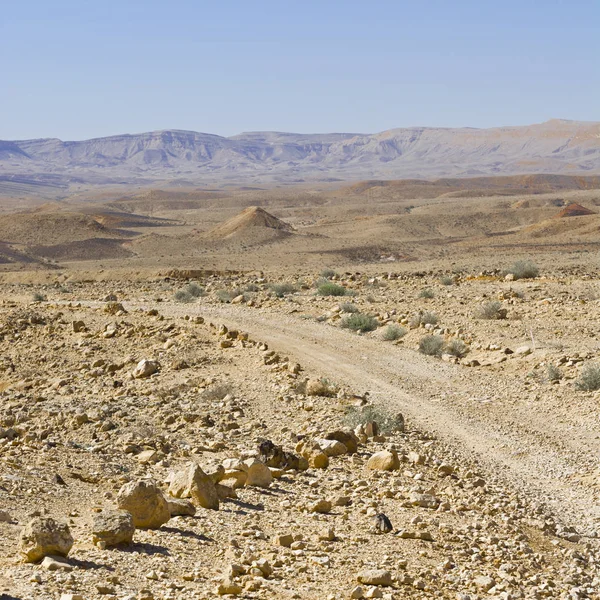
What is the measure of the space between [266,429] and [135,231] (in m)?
67.7

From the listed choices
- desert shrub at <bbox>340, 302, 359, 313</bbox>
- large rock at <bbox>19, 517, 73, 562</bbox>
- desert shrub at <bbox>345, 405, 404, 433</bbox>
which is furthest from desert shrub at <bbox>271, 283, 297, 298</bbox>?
large rock at <bbox>19, 517, 73, 562</bbox>

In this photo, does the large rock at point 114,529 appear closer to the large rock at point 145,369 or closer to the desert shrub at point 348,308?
the large rock at point 145,369

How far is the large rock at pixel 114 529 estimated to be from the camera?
6.90m

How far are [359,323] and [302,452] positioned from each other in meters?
10.3

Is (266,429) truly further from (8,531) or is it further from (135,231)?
(135,231)

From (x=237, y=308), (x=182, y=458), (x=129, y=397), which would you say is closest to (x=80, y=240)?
(x=237, y=308)

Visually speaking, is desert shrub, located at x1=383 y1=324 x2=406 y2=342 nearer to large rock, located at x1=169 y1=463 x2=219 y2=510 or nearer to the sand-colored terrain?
the sand-colored terrain

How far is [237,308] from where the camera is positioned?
80.3 ft

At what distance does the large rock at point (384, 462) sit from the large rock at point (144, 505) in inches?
131

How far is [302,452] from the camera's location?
1079cm

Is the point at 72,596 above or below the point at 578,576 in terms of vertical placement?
above

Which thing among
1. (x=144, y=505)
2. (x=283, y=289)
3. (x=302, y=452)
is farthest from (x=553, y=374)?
(x=283, y=289)

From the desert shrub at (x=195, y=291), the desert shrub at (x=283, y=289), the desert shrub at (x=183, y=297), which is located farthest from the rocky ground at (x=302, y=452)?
the desert shrub at (x=195, y=291)

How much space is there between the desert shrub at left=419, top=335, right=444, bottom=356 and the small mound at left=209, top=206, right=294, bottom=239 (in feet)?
161
